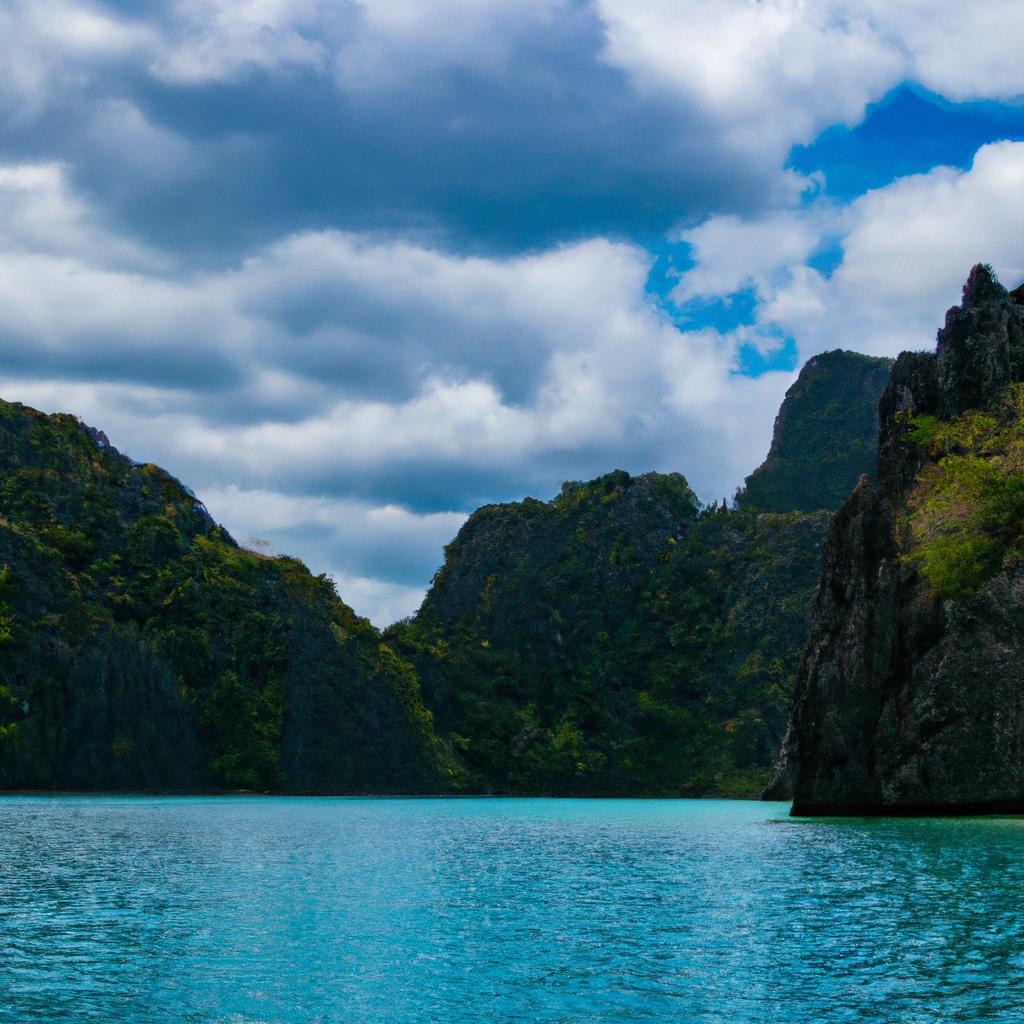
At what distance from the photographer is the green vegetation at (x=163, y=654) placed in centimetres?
10294

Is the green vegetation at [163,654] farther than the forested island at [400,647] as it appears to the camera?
No

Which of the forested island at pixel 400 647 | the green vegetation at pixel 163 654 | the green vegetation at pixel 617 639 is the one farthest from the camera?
the green vegetation at pixel 617 639

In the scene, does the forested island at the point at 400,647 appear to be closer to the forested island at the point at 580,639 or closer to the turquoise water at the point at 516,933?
the forested island at the point at 580,639

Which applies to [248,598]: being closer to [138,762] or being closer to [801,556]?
[138,762]

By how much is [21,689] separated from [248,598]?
101 feet

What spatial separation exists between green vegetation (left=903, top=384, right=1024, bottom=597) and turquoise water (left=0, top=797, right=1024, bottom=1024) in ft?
46.6

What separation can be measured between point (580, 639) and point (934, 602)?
394ft

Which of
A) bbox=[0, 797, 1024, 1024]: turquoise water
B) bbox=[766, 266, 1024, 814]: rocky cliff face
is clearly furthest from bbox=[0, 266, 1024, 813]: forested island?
bbox=[0, 797, 1024, 1024]: turquoise water

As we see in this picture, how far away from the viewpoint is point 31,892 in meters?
25.1

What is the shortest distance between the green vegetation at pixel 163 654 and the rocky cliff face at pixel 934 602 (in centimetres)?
6740

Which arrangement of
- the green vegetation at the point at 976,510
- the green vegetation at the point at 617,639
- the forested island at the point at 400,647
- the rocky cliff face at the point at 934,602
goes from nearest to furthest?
the rocky cliff face at the point at 934,602, the green vegetation at the point at 976,510, the forested island at the point at 400,647, the green vegetation at the point at 617,639

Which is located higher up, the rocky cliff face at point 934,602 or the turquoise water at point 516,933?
the rocky cliff face at point 934,602

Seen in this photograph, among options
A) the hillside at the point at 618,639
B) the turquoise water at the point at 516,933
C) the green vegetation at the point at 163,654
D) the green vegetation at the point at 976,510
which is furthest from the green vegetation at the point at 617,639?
the turquoise water at the point at 516,933

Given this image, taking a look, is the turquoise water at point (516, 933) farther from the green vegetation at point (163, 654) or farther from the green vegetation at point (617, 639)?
the green vegetation at point (617, 639)
